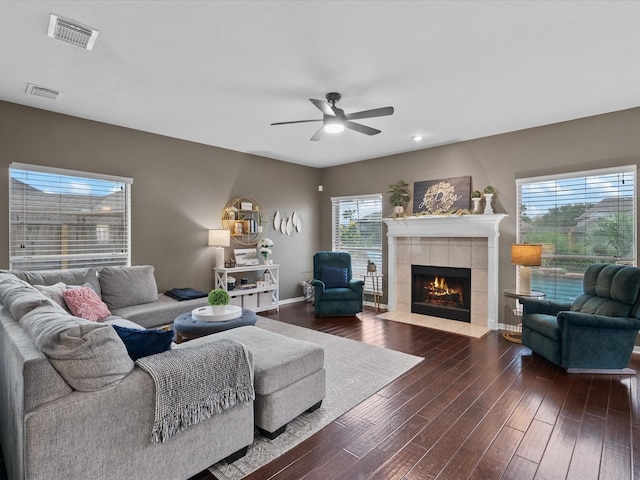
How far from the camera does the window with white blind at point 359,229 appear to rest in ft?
21.2

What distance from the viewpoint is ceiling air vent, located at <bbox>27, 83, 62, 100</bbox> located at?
10.9ft

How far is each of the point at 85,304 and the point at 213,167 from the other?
2921mm

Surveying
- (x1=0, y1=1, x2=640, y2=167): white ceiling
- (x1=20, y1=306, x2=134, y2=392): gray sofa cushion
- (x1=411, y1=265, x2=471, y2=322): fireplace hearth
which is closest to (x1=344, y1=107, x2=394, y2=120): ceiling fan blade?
(x1=0, y1=1, x2=640, y2=167): white ceiling

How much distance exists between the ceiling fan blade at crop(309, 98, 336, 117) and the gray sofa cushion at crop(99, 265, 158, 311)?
297 centimetres

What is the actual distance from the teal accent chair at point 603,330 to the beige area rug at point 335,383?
136cm

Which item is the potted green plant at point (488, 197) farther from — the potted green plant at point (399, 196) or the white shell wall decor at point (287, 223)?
the white shell wall decor at point (287, 223)

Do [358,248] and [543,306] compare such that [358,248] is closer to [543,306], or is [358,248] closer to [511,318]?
[511,318]

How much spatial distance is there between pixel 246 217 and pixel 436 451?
4702 millimetres

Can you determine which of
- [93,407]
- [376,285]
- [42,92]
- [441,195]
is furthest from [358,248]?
[93,407]

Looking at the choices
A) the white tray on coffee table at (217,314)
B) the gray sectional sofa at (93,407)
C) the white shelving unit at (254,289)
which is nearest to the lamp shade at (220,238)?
the white shelving unit at (254,289)

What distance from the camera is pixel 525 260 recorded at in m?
4.18

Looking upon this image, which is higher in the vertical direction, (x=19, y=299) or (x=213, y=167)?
(x=213, y=167)

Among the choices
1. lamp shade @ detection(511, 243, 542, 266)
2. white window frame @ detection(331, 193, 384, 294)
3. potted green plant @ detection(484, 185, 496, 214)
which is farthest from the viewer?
white window frame @ detection(331, 193, 384, 294)

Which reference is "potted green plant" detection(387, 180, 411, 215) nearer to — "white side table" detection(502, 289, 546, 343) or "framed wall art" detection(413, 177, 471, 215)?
"framed wall art" detection(413, 177, 471, 215)
